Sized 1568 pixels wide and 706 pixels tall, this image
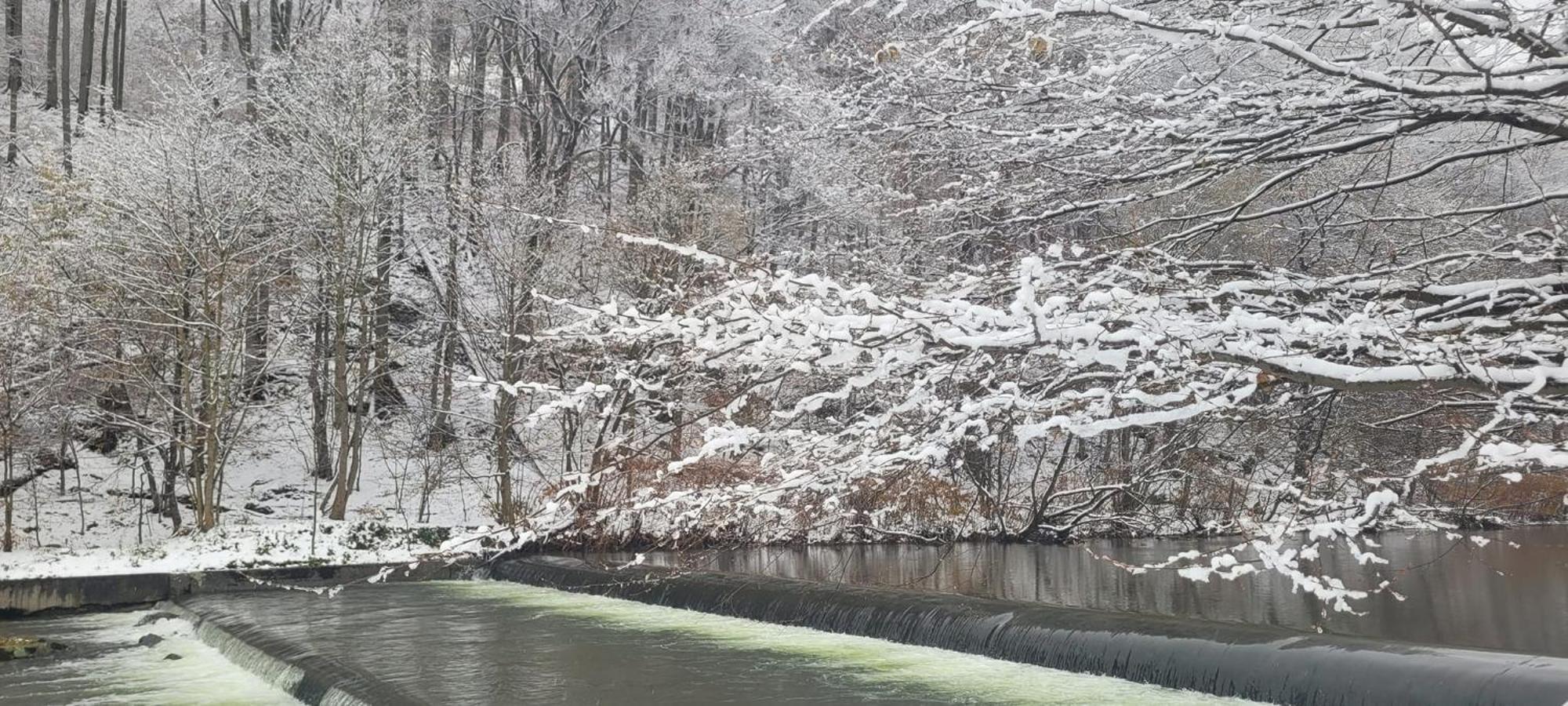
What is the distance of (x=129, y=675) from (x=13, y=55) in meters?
25.4

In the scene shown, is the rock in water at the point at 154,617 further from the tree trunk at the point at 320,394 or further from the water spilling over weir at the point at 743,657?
the tree trunk at the point at 320,394

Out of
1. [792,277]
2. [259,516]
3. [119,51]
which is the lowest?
[259,516]

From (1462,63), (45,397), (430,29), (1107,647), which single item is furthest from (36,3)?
(1462,63)

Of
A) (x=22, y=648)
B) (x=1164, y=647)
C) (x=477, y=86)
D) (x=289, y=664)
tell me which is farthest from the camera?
(x=477, y=86)

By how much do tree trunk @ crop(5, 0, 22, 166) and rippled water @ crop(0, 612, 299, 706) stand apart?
19.5 metres

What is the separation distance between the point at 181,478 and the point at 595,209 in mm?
7619

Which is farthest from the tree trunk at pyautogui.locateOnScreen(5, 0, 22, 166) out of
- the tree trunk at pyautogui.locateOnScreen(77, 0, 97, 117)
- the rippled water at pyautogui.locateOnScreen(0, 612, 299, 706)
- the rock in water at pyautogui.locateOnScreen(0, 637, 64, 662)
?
the rock in water at pyautogui.locateOnScreen(0, 637, 64, 662)

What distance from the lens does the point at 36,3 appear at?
116 feet

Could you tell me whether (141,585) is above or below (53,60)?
below

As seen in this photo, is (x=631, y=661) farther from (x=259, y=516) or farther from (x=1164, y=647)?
(x=259, y=516)

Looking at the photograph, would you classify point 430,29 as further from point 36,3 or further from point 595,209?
point 36,3

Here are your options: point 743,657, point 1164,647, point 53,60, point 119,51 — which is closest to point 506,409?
point 743,657

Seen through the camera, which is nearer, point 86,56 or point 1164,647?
point 1164,647

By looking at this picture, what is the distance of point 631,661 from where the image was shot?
327 inches
